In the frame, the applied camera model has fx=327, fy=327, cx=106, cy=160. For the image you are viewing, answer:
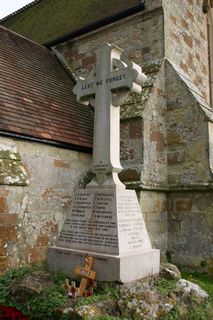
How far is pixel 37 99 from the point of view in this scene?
7215mm

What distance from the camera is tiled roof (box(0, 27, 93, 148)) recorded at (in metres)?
6.16

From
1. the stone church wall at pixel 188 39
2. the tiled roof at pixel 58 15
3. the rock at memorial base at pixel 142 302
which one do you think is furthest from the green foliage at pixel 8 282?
the tiled roof at pixel 58 15

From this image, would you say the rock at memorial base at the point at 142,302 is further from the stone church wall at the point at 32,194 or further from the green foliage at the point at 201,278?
the green foliage at the point at 201,278

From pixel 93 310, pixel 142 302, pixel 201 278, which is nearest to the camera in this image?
pixel 93 310

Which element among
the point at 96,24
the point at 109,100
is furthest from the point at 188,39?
the point at 109,100

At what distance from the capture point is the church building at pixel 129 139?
5836 mm

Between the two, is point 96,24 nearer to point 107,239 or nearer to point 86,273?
point 107,239

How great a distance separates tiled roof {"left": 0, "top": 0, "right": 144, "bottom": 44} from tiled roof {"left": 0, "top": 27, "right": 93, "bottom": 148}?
1546mm

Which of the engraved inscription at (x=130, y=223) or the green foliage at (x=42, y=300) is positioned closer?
the green foliage at (x=42, y=300)

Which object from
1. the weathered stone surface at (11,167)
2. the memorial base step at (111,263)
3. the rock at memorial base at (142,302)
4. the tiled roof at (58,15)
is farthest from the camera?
the tiled roof at (58,15)

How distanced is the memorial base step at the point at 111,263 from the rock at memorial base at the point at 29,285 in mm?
253

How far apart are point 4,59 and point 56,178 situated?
3.42 meters

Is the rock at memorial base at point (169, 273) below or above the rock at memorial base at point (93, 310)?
above

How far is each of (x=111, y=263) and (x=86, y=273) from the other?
13.0 inches
